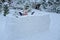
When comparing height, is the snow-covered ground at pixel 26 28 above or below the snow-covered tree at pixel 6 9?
below

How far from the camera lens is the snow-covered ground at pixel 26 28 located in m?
1.31

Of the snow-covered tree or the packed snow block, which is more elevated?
the snow-covered tree

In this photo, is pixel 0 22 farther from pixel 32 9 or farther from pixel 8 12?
pixel 32 9

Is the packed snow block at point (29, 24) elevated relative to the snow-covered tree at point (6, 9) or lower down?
lower down

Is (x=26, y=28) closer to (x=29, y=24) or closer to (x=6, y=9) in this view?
(x=29, y=24)

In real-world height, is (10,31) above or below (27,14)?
below

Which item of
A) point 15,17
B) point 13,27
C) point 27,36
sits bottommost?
point 27,36

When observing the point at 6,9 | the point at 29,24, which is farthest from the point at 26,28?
the point at 6,9

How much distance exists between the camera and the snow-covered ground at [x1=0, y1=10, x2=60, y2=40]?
131 centimetres

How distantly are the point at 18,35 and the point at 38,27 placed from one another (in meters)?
0.24

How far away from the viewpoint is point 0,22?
1312 millimetres

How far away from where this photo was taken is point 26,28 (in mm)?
1338

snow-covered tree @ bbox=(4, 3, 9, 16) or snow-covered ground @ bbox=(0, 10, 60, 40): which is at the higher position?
snow-covered tree @ bbox=(4, 3, 9, 16)

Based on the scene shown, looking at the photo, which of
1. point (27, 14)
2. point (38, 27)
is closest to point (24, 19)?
point (27, 14)
